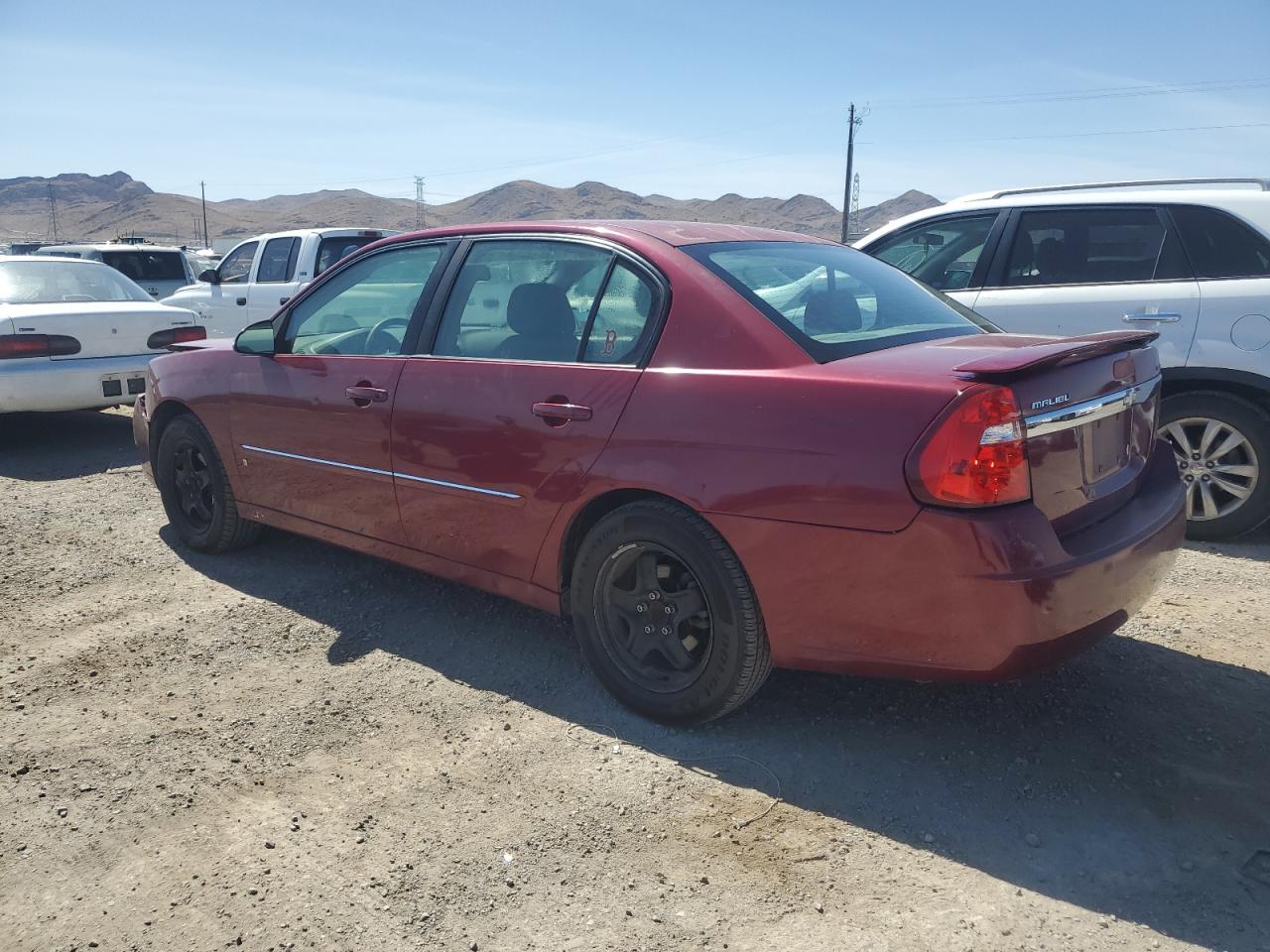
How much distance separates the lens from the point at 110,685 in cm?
367

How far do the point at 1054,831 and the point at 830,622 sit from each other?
0.81m

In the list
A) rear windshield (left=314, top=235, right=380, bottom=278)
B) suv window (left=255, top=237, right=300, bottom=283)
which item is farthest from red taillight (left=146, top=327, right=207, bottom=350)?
suv window (left=255, top=237, right=300, bottom=283)

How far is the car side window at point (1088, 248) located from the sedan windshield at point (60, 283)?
715 centimetres

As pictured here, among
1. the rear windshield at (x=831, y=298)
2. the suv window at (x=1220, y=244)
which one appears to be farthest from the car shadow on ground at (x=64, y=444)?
the suv window at (x=1220, y=244)

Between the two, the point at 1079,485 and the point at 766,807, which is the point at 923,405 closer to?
the point at 1079,485

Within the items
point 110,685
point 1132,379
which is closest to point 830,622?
point 1132,379

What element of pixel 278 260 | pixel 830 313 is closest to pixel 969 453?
pixel 830 313

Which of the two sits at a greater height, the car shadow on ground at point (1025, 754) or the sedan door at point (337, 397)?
the sedan door at point (337, 397)

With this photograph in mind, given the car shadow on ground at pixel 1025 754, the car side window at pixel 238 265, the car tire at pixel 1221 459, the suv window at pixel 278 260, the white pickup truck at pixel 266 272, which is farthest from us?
the car side window at pixel 238 265

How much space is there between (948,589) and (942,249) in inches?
154

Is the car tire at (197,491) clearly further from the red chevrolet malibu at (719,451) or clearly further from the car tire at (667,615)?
the car tire at (667,615)

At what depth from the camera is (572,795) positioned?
9.57 feet

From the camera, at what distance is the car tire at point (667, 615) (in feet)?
9.91

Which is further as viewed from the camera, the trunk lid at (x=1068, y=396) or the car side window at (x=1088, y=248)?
the car side window at (x=1088, y=248)
